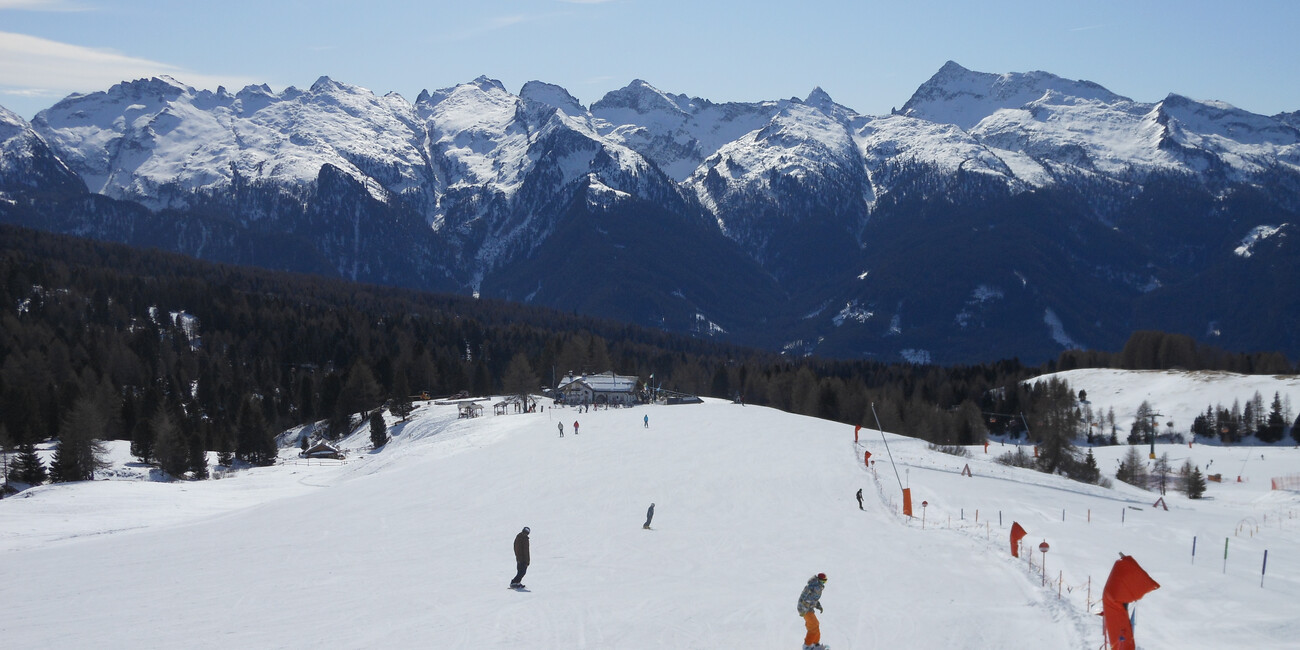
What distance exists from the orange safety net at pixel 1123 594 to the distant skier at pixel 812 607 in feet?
18.3

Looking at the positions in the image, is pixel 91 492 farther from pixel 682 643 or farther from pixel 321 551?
Result: pixel 682 643

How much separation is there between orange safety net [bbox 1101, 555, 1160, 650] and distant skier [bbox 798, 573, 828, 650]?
5.58 m

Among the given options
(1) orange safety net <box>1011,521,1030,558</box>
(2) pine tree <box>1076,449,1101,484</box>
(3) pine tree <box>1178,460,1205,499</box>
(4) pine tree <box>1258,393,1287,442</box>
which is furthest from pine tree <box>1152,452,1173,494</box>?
(1) orange safety net <box>1011,521,1030,558</box>

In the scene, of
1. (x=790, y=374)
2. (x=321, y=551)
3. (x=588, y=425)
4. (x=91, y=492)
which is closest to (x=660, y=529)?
(x=321, y=551)

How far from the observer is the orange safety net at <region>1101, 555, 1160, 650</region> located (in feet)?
64.0

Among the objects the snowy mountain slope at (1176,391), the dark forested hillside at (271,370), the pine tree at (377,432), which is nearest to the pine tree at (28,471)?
the dark forested hillside at (271,370)

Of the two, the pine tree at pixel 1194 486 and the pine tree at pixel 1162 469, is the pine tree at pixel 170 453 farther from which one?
the pine tree at pixel 1162 469

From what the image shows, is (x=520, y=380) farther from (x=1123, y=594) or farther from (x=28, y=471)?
(x=1123, y=594)

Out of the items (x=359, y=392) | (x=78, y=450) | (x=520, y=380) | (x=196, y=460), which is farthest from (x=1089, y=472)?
(x=78, y=450)

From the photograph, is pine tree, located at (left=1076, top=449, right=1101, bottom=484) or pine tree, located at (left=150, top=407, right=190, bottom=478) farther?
pine tree, located at (left=1076, top=449, right=1101, bottom=484)

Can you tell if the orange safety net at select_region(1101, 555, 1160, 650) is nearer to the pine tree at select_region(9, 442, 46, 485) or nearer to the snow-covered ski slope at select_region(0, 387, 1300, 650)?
the snow-covered ski slope at select_region(0, 387, 1300, 650)

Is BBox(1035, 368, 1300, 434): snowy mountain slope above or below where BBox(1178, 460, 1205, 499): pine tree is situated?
above

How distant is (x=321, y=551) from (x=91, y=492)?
27267 millimetres

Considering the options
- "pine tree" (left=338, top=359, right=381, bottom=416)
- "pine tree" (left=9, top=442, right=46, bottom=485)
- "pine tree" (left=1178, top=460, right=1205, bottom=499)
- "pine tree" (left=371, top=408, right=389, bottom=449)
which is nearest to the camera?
"pine tree" (left=9, top=442, right=46, bottom=485)
